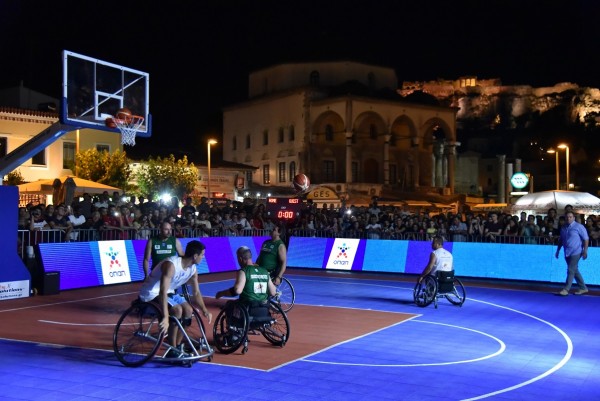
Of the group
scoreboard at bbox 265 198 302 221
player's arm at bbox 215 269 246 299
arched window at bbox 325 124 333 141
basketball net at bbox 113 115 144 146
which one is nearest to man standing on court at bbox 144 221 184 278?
player's arm at bbox 215 269 246 299

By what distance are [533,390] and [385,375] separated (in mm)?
1952

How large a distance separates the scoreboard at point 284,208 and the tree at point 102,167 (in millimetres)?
16998

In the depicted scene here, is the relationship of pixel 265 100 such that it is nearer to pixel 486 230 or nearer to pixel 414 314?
pixel 486 230

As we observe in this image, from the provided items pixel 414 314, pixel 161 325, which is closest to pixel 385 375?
pixel 161 325

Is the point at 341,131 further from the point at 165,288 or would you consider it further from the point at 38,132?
the point at 165,288

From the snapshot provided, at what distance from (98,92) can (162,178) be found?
3129 cm

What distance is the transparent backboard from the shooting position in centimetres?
1653

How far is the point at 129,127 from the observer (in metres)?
18.2

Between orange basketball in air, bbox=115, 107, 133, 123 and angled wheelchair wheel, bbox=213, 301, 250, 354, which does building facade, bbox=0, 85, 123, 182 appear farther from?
angled wheelchair wheel, bbox=213, 301, 250, 354

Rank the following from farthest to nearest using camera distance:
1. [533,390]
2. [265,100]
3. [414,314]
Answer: [265,100], [414,314], [533,390]

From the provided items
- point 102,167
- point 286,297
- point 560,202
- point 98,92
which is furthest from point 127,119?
point 102,167

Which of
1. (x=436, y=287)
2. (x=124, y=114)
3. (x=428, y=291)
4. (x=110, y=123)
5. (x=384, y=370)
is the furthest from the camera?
(x=124, y=114)

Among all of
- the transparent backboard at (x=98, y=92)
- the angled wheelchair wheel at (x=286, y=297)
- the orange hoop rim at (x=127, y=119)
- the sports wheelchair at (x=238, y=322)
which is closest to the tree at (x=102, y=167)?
the transparent backboard at (x=98, y=92)

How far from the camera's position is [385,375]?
9.59 m
